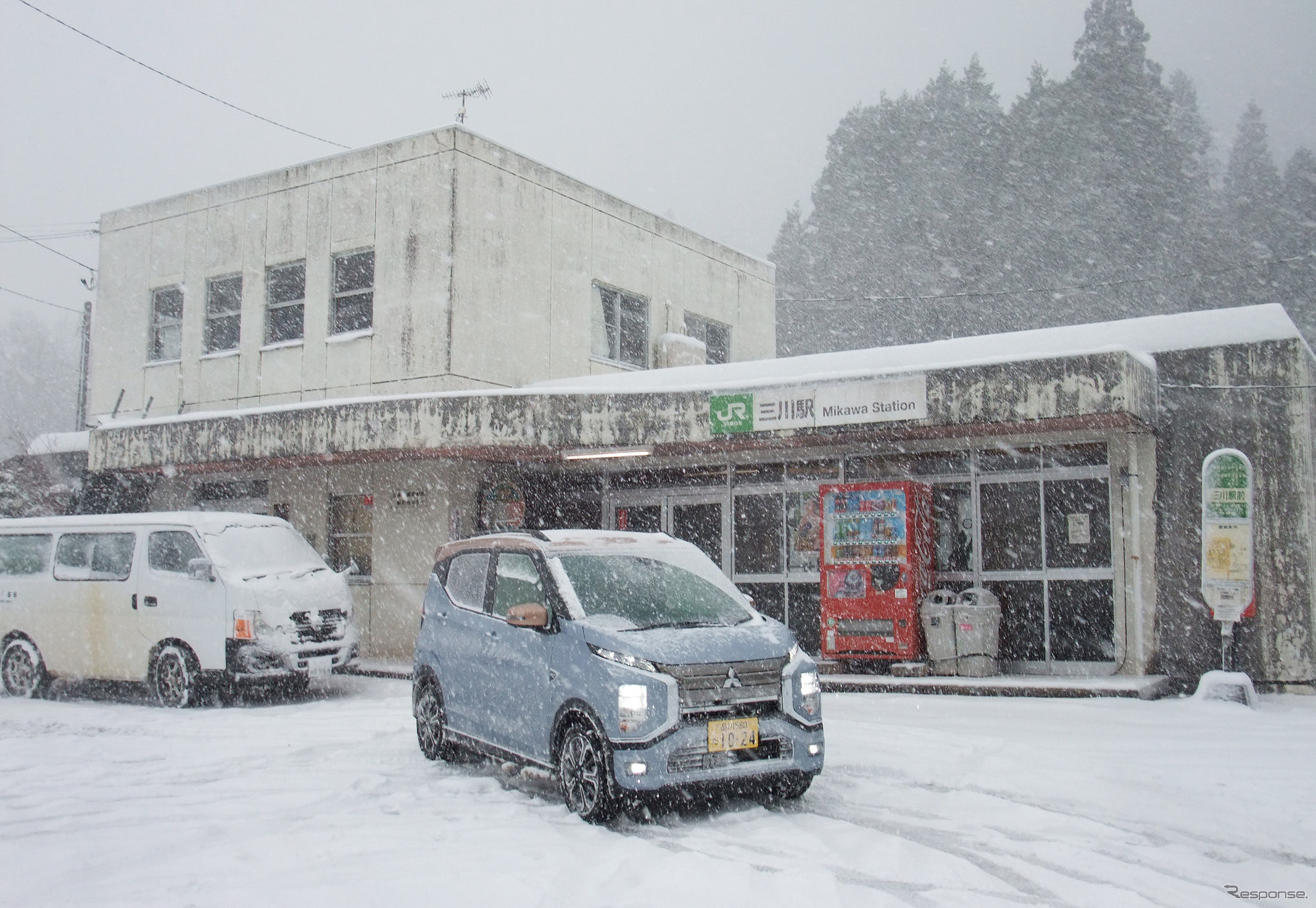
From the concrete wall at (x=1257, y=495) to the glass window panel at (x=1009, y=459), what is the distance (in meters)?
1.42

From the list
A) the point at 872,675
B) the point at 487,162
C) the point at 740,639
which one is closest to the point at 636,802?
the point at 740,639

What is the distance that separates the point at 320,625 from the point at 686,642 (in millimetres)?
6694

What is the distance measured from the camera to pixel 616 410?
1455cm

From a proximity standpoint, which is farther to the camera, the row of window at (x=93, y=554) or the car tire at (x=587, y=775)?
the row of window at (x=93, y=554)

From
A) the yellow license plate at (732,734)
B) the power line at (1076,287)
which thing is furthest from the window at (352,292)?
the power line at (1076,287)

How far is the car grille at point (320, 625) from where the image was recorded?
39.4 feet

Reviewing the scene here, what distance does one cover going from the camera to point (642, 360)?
68.4 feet

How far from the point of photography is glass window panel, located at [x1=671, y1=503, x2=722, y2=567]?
1630 cm

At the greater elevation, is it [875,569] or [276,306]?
[276,306]

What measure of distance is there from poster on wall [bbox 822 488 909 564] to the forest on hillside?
28.4m

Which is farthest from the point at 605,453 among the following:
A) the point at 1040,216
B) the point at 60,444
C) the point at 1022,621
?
the point at 1040,216

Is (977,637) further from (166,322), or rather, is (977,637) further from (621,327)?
(166,322)

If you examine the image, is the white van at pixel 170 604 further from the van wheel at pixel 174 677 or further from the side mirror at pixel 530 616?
the side mirror at pixel 530 616

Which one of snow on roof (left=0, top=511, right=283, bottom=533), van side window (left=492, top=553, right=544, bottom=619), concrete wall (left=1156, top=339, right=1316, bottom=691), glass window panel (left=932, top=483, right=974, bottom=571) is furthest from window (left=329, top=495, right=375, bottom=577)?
concrete wall (left=1156, top=339, right=1316, bottom=691)
